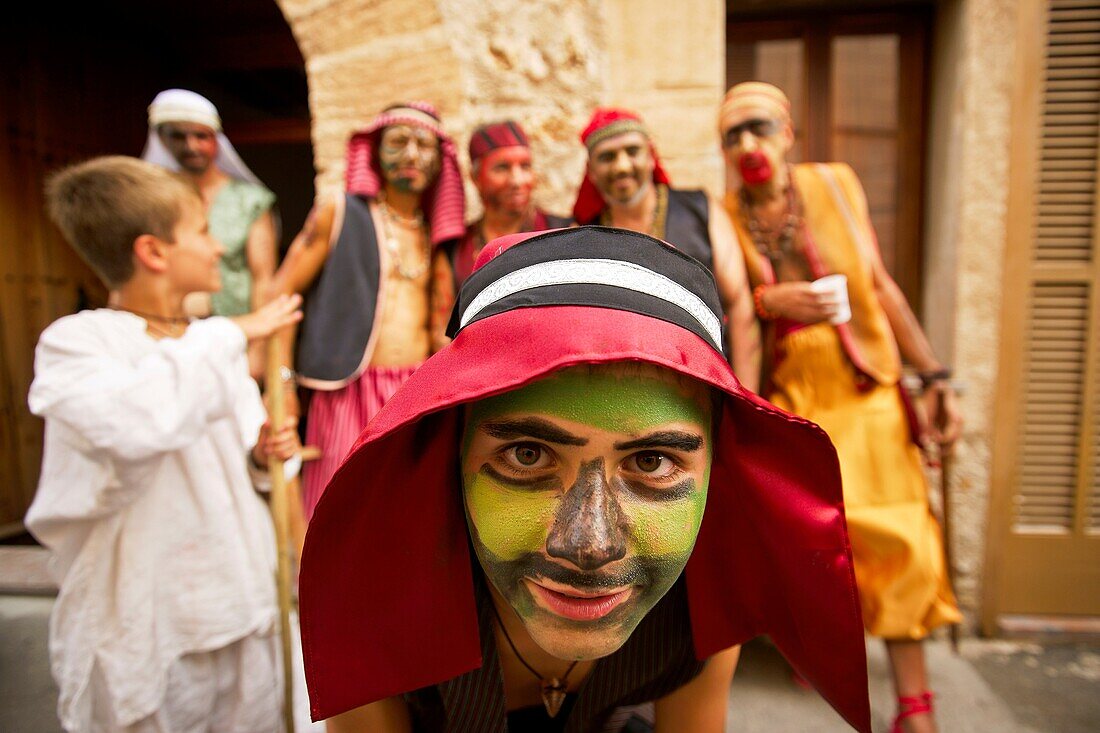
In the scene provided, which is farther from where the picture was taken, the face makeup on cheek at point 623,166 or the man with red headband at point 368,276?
the man with red headband at point 368,276

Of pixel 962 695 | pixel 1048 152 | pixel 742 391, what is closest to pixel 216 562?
pixel 742 391

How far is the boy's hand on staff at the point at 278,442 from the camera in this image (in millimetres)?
1696

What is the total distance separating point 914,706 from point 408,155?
8.18 feet

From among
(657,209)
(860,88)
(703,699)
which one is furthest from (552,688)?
(860,88)

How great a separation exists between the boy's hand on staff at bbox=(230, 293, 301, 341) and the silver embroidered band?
108 centimetres

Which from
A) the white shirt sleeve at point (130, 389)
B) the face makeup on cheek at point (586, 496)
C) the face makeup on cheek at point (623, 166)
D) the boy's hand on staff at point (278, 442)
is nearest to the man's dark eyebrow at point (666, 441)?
the face makeup on cheek at point (586, 496)

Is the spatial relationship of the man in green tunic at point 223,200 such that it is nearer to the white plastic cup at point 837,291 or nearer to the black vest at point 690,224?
the black vest at point 690,224

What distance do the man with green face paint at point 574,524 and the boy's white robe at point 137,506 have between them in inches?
33.1

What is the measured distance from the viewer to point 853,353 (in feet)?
6.98

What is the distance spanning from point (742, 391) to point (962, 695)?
2.52 metres

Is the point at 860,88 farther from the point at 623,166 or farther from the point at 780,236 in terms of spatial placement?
the point at 623,166

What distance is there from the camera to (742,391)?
0.74 metres

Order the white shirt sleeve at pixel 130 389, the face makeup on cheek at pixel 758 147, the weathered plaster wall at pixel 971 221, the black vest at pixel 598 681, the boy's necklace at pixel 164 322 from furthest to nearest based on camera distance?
1. the weathered plaster wall at pixel 971 221
2. the face makeup on cheek at pixel 758 147
3. the boy's necklace at pixel 164 322
4. the white shirt sleeve at pixel 130 389
5. the black vest at pixel 598 681

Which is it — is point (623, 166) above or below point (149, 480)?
above
